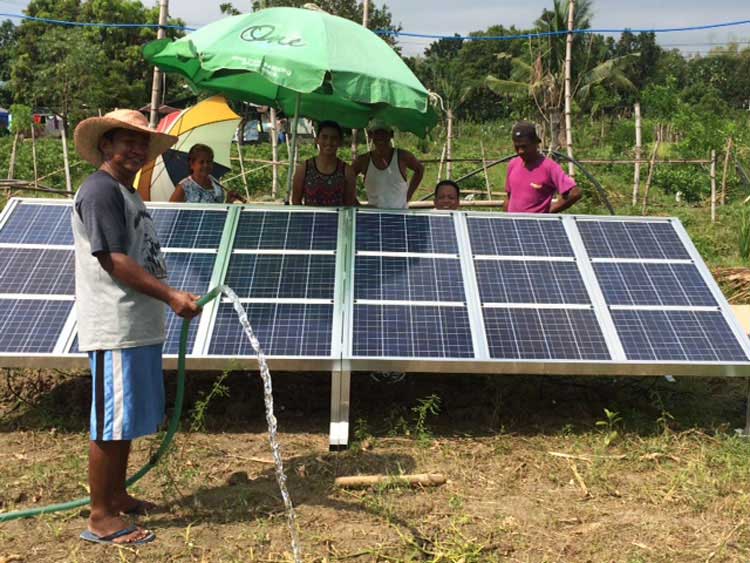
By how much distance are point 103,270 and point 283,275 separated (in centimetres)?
218

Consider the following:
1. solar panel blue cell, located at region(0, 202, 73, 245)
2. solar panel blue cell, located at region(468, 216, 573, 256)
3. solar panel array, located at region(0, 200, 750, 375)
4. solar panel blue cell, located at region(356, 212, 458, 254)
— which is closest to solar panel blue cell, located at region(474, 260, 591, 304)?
solar panel array, located at region(0, 200, 750, 375)

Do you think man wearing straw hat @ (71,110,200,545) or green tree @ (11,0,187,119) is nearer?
man wearing straw hat @ (71,110,200,545)

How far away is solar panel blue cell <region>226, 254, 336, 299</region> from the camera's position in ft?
18.8

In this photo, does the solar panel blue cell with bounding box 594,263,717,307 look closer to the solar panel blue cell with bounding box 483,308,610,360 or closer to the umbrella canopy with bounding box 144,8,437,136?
the solar panel blue cell with bounding box 483,308,610,360

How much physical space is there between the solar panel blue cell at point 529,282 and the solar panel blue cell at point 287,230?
1.22 meters

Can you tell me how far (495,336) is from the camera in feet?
17.9

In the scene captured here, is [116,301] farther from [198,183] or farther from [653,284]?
[653,284]

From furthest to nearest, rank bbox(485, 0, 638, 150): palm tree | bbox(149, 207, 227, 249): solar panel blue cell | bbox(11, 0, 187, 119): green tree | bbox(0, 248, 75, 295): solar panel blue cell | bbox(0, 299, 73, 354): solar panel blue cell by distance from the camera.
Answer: bbox(11, 0, 187, 119): green tree < bbox(485, 0, 638, 150): palm tree < bbox(149, 207, 227, 249): solar panel blue cell < bbox(0, 248, 75, 295): solar panel blue cell < bbox(0, 299, 73, 354): solar panel blue cell

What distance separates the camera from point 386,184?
7414 millimetres

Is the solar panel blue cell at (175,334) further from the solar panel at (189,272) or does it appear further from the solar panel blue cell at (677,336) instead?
the solar panel blue cell at (677,336)

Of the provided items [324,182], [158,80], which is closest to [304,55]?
[324,182]

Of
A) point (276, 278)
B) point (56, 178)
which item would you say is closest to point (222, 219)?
point (276, 278)

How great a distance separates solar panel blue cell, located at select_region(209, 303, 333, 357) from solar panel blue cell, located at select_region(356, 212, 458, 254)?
796 millimetres

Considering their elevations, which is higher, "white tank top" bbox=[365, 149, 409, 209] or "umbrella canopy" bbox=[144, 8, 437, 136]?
"umbrella canopy" bbox=[144, 8, 437, 136]
